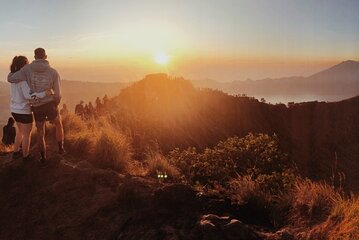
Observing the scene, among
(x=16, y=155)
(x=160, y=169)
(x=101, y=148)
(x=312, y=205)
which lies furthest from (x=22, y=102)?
Result: (x=312, y=205)

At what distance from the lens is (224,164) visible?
9.54 metres

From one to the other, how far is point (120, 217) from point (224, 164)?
3.82 meters

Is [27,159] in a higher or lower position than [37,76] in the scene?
lower

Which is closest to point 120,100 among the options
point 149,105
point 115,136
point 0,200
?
point 149,105

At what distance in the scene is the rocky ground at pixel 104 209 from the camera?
17.9 feet

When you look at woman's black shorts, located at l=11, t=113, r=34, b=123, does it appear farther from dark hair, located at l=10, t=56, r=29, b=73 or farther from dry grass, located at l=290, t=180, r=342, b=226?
dry grass, located at l=290, t=180, r=342, b=226

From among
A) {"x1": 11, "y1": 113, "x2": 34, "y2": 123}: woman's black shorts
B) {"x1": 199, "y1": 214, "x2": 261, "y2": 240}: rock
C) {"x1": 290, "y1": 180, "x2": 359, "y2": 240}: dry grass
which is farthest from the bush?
{"x1": 11, "y1": 113, "x2": 34, "y2": 123}: woman's black shorts

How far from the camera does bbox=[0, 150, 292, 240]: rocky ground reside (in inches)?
215

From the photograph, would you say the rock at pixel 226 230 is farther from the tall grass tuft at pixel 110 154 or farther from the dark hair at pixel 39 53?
the dark hair at pixel 39 53

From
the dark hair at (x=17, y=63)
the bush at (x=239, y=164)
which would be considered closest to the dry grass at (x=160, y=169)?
the bush at (x=239, y=164)

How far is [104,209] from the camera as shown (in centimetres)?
650

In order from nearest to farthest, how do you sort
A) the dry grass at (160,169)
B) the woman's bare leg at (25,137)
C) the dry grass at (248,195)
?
the dry grass at (248,195), the woman's bare leg at (25,137), the dry grass at (160,169)

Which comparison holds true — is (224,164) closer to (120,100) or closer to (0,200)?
(0,200)

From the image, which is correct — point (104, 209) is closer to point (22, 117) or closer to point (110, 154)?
point (110, 154)
